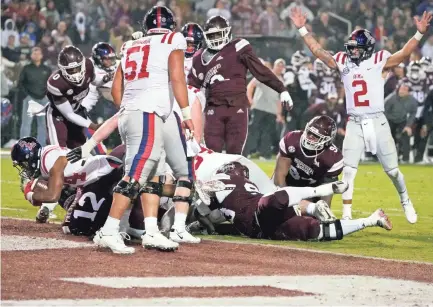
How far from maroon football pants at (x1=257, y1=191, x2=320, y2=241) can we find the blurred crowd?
12.1 metres

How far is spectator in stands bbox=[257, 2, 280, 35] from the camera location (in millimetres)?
21266

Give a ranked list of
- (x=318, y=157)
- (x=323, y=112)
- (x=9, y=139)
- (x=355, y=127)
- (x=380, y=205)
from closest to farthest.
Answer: (x=318, y=157), (x=355, y=127), (x=380, y=205), (x=323, y=112), (x=9, y=139)

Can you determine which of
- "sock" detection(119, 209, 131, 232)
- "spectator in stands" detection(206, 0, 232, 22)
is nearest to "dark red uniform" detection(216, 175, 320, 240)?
"sock" detection(119, 209, 131, 232)

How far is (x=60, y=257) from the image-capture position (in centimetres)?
718

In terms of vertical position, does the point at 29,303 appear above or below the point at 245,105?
below

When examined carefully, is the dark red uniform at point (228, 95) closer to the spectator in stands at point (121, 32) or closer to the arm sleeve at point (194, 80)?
the arm sleeve at point (194, 80)

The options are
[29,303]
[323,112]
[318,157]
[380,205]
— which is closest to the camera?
[29,303]

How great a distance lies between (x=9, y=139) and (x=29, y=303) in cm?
1458

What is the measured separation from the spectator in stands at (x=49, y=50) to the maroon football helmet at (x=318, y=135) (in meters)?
12.1

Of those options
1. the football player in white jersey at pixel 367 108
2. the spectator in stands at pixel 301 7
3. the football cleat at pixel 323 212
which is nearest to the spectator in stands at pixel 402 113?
the spectator in stands at pixel 301 7

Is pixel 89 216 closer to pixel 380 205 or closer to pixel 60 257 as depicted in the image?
pixel 60 257

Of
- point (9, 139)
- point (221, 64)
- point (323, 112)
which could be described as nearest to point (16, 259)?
point (221, 64)

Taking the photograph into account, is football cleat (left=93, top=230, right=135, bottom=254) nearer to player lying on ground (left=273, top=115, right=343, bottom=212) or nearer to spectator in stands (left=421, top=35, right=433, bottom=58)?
player lying on ground (left=273, top=115, right=343, bottom=212)

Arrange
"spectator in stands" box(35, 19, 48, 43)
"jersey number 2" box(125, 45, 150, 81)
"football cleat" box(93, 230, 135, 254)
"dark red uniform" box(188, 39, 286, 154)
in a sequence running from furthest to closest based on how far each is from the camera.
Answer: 1. "spectator in stands" box(35, 19, 48, 43)
2. "dark red uniform" box(188, 39, 286, 154)
3. "jersey number 2" box(125, 45, 150, 81)
4. "football cleat" box(93, 230, 135, 254)
